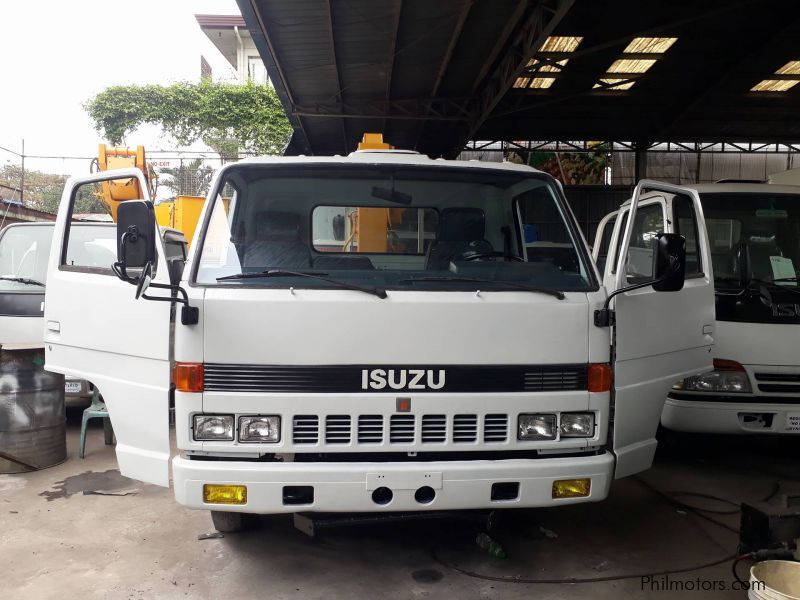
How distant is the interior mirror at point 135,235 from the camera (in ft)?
10.5

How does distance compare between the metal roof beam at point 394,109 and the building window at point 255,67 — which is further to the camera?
the building window at point 255,67

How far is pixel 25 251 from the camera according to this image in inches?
279

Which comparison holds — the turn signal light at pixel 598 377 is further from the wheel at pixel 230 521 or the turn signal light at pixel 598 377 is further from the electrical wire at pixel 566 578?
the wheel at pixel 230 521

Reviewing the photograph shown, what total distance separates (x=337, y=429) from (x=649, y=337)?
1693mm

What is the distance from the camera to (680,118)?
643 inches

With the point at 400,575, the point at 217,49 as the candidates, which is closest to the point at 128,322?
the point at 400,575

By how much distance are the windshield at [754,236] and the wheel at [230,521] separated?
3913 millimetres

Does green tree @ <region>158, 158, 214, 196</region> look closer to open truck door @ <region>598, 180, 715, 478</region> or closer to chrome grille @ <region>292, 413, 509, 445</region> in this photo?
open truck door @ <region>598, 180, 715, 478</region>

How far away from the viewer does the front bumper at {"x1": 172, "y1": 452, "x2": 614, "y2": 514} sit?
3.16 m

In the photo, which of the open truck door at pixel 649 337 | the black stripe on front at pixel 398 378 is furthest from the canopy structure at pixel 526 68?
the black stripe on front at pixel 398 378

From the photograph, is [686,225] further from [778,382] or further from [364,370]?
[364,370]

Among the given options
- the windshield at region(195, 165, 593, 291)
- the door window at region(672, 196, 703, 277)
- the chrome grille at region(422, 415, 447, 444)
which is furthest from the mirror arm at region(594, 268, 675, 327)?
the door window at region(672, 196, 703, 277)

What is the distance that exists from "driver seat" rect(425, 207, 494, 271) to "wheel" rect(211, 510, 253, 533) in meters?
1.82

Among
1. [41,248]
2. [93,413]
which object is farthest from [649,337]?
[41,248]
